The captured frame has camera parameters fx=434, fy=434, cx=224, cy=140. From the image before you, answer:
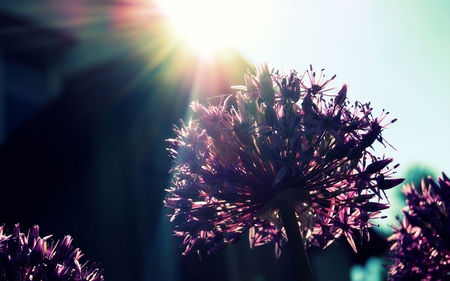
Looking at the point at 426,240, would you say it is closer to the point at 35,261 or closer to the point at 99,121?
the point at 35,261

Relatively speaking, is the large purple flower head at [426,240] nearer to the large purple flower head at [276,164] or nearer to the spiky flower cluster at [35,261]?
the large purple flower head at [276,164]

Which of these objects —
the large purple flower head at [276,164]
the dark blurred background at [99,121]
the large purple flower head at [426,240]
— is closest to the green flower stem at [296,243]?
the large purple flower head at [276,164]

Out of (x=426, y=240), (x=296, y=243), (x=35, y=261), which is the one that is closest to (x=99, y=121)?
(x=35, y=261)

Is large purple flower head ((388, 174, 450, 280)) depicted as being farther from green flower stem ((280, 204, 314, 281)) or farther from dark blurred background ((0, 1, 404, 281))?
dark blurred background ((0, 1, 404, 281))

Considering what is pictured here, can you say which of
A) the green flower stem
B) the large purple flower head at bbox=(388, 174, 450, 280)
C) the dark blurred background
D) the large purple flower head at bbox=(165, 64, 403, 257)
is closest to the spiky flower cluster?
the large purple flower head at bbox=(165, 64, 403, 257)

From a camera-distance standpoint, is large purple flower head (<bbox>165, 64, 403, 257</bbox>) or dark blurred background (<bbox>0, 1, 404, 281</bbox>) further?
dark blurred background (<bbox>0, 1, 404, 281</bbox>)

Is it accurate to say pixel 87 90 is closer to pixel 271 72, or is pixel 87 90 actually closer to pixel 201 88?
pixel 201 88
